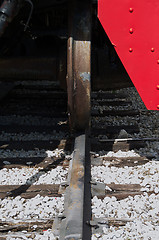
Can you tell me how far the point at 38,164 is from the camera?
233cm

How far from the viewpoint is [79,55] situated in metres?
2.18

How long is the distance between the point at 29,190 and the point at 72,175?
0.34 meters

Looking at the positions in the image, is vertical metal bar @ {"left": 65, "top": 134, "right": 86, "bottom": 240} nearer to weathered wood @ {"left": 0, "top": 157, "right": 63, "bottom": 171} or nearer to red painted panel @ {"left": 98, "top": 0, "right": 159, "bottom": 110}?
weathered wood @ {"left": 0, "top": 157, "right": 63, "bottom": 171}

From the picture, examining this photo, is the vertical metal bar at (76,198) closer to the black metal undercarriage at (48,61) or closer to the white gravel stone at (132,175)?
the white gravel stone at (132,175)

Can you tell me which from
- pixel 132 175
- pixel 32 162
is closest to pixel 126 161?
pixel 132 175

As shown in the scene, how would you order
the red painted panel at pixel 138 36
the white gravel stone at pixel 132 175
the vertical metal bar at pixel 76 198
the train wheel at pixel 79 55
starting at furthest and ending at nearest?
the train wheel at pixel 79 55
the white gravel stone at pixel 132 175
the red painted panel at pixel 138 36
the vertical metal bar at pixel 76 198

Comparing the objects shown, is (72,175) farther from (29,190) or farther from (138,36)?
(138,36)

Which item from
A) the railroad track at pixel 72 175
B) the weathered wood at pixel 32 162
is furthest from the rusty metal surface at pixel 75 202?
the weathered wood at pixel 32 162

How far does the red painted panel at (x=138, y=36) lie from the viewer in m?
1.84

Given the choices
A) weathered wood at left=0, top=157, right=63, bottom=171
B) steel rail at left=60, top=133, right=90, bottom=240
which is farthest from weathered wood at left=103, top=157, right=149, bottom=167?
weathered wood at left=0, top=157, right=63, bottom=171

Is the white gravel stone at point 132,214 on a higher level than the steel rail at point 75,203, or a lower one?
lower

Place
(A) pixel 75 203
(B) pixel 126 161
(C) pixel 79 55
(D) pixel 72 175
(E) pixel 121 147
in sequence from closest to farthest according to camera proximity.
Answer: (A) pixel 75 203
(D) pixel 72 175
(C) pixel 79 55
(B) pixel 126 161
(E) pixel 121 147

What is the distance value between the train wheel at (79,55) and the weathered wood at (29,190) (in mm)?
716

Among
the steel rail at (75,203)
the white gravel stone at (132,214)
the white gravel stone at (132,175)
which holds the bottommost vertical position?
the white gravel stone at (132,214)
